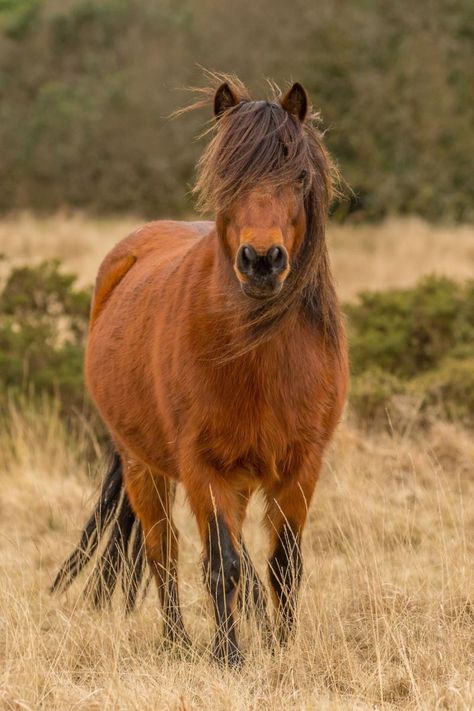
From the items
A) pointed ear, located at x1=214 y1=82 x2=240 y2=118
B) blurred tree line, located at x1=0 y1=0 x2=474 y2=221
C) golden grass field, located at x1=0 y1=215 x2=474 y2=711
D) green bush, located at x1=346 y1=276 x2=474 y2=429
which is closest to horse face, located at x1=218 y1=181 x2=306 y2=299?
pointed ear, located at x1=214 y1=82 x2=240 y2=118

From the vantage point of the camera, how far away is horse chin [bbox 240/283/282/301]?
11.0ft

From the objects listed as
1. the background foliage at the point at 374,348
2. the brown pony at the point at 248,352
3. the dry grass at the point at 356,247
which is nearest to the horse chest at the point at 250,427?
the brown pony at the point at 248,352

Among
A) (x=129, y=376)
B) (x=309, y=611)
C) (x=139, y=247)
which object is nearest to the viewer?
(x=309, y=611)

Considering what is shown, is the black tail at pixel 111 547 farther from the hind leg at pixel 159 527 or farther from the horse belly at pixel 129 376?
the horse belly at pixel 129 376

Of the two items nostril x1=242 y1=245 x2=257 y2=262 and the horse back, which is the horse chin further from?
the horse back

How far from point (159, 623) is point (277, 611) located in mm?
658

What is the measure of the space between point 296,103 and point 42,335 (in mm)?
5200

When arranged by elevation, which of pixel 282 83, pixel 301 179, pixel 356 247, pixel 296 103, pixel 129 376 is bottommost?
pixel 356 247

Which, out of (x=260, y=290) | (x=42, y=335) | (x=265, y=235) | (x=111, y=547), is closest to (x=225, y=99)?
(x=265, y=235)

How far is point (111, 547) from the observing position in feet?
16.9

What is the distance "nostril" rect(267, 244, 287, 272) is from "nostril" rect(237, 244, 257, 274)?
0.05 m

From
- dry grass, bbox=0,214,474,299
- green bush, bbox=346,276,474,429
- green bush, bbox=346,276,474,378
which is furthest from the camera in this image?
dry grass, bbox=0,214,474,299

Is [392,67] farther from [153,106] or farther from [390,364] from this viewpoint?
[390,364]

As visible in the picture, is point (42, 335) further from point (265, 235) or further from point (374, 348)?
point (265, 235)
